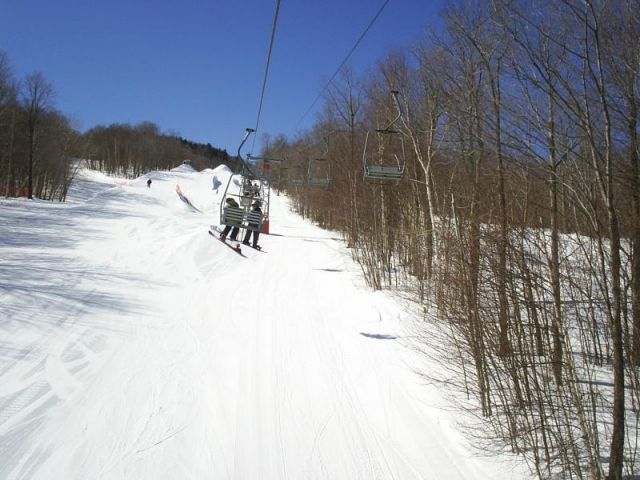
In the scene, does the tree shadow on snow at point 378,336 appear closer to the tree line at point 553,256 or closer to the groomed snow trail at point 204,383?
the groomed snow trail at point 204,383

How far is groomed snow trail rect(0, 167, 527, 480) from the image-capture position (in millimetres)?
3775

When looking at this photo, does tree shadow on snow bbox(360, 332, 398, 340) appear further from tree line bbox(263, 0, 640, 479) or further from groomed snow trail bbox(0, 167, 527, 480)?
tree line bbox(263, 0, 640, 479)

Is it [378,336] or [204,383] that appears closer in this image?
[204,383]

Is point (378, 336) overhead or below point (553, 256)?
below

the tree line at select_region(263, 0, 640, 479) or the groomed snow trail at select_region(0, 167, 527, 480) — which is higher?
the tree line at select_region(263, 0, 640, 479)

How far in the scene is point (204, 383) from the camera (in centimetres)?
518

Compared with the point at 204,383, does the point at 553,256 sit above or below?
above

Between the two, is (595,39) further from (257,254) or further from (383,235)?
(257,254)

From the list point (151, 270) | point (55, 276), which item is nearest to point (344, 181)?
point (151, 270)

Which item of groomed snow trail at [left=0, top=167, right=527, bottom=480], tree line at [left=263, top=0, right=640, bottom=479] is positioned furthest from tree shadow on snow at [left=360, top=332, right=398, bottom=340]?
tree line at [left=263, top=0, right=640, bottom=479]

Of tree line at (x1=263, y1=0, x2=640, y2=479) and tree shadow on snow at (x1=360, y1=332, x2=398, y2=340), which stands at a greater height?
tree line at (x1=263, y1=0, x2=640, y2=479)

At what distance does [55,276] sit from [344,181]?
37.7 feet

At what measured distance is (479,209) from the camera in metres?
4.45

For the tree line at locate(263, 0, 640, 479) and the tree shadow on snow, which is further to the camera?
the tree shadow on snow
